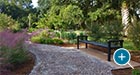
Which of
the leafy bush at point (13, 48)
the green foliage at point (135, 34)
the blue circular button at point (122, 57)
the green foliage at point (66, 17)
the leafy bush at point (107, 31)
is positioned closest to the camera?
the blue circular button at point (122, 57)

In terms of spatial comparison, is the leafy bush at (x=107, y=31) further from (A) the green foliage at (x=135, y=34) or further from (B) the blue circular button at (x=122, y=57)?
(B) the blue circular button at (x=122, y=57)

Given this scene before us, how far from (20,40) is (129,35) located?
5.05m

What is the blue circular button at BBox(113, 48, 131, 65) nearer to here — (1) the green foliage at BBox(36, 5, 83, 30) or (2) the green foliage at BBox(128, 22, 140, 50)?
(2) the green foliage at BBox(128, 22, 140, 50)

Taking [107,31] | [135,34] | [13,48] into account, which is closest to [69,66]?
[13,48]

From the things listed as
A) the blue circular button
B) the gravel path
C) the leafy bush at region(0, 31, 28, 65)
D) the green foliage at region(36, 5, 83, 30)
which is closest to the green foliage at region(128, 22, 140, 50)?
the gravel path

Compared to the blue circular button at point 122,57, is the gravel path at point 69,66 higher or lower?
lower

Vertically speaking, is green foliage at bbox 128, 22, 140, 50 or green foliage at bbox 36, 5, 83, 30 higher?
green foliage at bbox 36, 5, 83, 30

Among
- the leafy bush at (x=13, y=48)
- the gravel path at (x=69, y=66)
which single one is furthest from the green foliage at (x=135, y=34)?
the leafy bush at (x=13, y=48)

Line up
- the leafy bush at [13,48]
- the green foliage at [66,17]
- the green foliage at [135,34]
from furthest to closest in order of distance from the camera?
the green foliage at [66,17], the green foliage at [135,34], the leafy bush at [13,48]

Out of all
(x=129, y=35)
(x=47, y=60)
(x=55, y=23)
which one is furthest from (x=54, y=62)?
(x=55, y=23)

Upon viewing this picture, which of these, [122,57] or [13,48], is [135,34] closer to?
[13,48]

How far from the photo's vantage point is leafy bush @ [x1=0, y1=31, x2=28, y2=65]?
608cm

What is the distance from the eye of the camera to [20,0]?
A: 52344mm

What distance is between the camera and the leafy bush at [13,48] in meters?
6.08
